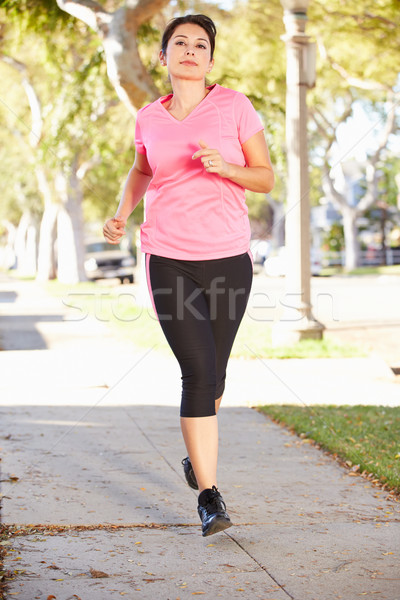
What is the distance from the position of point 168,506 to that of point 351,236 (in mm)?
37962

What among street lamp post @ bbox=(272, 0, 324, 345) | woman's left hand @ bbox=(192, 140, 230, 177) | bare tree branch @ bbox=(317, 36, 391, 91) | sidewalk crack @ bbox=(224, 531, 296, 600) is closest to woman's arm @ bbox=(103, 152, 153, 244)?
woman's left hand @ bbox=(192, 140, 230, 177)

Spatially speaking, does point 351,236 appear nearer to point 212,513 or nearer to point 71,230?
point 71,230

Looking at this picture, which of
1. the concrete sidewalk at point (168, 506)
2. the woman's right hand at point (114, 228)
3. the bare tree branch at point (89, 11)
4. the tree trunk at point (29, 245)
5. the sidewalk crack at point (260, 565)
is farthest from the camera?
the tree trunk at point (29, 245)

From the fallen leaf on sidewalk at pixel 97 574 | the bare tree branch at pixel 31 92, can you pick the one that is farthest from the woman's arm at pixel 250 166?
the bare tree branch at pixel 31 92

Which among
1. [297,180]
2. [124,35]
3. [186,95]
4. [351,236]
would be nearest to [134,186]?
[186,95]

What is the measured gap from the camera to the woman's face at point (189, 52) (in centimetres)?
363

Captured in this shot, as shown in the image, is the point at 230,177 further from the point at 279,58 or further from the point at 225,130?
the point at 279,58

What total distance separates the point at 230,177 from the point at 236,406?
359cm

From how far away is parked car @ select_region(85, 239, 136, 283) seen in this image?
3600 centimetres

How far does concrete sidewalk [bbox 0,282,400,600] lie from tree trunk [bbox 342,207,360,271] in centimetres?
3318

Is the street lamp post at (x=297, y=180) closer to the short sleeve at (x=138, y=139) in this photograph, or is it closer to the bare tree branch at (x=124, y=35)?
the bare tree branch at (x=124, y=35)

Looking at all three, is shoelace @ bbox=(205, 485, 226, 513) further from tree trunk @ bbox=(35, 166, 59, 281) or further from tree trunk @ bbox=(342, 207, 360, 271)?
tree trunk @ bbox=(342, 207, 360, 271)

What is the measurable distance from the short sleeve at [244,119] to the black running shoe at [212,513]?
1404 millimetres

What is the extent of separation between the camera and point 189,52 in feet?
11.9
